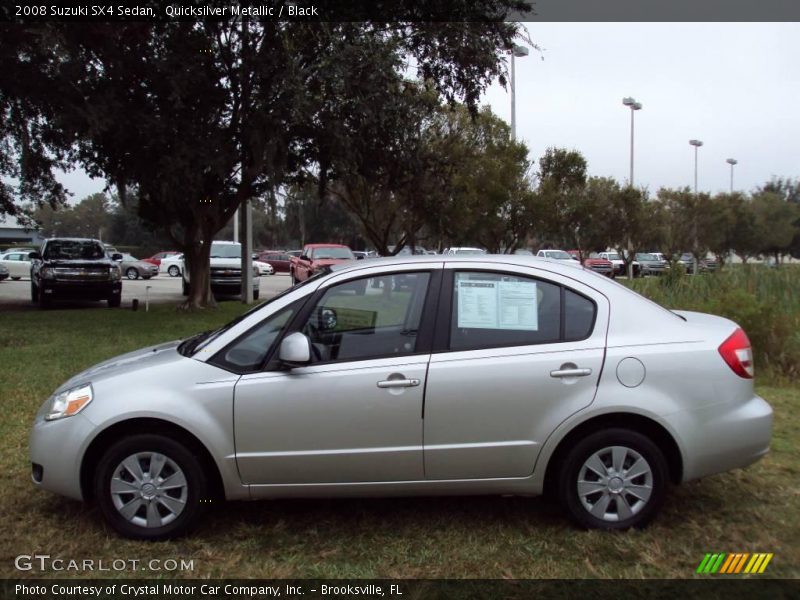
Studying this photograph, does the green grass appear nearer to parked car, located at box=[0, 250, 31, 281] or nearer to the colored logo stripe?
the colored logo stripe

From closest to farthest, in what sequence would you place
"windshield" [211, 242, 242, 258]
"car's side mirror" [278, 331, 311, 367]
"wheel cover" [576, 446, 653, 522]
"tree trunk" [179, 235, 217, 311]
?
1. "car's side mirror" [278, 331, 311, 367]
2. "wheel cover" [576, 446, 653, 522]
3. "tree trunk" [179, 235, 217, 311]
4. "windshield" [211, 242, 242, 258]

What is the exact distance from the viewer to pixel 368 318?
413cm

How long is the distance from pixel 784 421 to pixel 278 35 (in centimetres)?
1012

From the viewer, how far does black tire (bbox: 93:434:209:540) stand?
381 cm

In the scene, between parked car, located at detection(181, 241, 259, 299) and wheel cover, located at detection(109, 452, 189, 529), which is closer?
wheel cover, located at detection(109, 452, 189, 529)

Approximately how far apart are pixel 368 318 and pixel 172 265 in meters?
41.0

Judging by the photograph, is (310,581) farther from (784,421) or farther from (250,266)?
(250,266)

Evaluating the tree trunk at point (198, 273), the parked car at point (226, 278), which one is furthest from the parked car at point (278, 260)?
the tree trunk at point (198, 273)

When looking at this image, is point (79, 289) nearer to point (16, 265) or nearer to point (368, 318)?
point (368, 318)

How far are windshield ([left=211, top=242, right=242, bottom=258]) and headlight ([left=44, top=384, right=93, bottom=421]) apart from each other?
19.6 m

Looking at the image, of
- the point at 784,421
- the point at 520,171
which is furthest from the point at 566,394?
the point at 520,171

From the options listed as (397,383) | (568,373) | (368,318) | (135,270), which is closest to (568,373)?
(568,373)

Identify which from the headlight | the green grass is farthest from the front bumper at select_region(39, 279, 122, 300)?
the headlight

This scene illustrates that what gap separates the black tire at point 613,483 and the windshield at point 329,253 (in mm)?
22998
